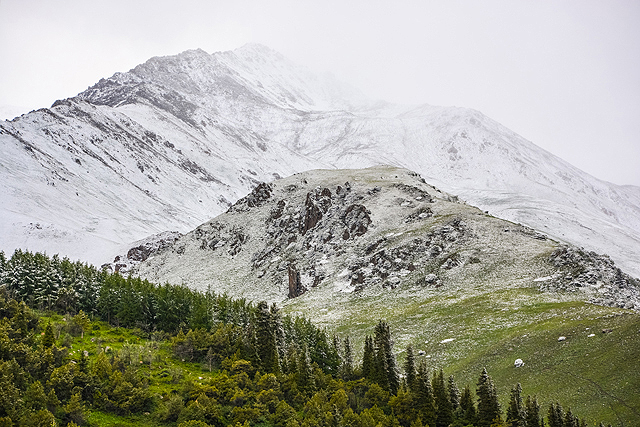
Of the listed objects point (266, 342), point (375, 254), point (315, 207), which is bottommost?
point (266, 342)

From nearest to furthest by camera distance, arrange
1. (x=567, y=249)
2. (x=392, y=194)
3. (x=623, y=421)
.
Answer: (x=623, y=421) → (x=567, y=249) → (x=392, y=194)

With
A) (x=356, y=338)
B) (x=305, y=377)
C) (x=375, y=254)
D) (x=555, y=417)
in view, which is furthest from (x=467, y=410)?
(x=375, y=254)

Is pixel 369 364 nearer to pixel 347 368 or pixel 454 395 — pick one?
pixel 347 368

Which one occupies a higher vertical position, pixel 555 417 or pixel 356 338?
pixel 356 338

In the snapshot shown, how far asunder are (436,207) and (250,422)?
11700 cm

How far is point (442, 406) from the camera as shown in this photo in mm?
55906

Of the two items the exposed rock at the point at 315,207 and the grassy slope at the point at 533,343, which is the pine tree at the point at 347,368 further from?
the exposed rock at the point at 315,207

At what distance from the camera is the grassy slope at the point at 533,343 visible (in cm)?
5531

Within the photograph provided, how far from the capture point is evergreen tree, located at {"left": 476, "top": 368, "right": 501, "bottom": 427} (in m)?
52.4

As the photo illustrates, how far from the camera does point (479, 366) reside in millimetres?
72188

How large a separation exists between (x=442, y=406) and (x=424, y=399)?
7.40ft

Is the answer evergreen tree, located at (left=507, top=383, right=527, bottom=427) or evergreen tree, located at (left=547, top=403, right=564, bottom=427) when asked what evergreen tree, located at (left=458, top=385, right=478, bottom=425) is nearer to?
evergreen tree, located at (left=507, top=383, right=527, bottom=427)

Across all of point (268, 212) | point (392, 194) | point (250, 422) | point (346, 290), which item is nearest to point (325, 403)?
point (250, 422)

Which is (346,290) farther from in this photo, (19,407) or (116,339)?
(19,407)
